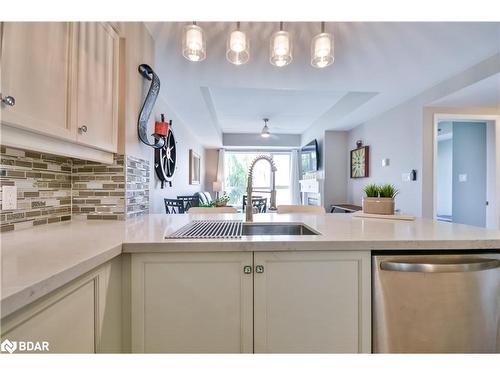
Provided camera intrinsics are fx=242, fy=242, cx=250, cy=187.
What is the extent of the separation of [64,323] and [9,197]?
29.7 inches

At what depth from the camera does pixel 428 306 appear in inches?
39.3

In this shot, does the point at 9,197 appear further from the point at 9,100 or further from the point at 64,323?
the point at 64,323

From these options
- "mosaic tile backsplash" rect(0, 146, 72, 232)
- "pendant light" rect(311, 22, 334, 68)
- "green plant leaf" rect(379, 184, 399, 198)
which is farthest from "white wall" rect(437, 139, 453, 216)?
"mosaic tile backsplash" rect(0, 146, 72, 232)

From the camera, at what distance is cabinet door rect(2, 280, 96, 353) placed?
1.90ft

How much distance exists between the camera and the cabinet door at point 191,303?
0.95 m

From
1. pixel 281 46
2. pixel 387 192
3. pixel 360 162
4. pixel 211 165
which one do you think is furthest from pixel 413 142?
pixel 211 165

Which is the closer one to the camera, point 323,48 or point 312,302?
point 312,302

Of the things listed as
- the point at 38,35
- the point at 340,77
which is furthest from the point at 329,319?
the point at 340,77

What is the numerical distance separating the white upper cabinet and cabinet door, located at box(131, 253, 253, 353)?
2.09 ft

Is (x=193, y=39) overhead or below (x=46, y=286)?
overhead

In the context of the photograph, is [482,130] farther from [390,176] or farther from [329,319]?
[329,319]

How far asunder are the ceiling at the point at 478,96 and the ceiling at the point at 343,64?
0.23 meters

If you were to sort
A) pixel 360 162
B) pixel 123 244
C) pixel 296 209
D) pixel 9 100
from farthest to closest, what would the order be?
pixel 360 162 < pixel 296 209 < pixel 123 244 < pixel 9 100

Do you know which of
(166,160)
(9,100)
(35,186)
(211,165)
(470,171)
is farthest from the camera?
(211,165)
